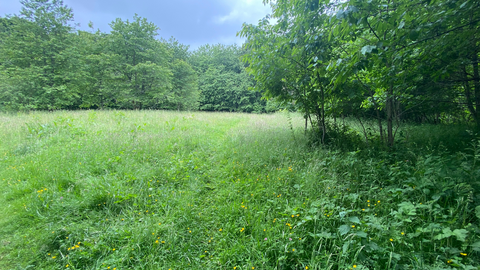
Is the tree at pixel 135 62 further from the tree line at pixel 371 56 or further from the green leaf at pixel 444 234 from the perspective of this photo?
the green leaf at pixel 444 234

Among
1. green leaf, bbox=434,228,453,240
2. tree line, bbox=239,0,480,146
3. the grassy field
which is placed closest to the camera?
green leaf, bbox=434,228,453,240

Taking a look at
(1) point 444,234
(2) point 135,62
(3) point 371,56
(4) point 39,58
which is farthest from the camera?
(2) point 135,62

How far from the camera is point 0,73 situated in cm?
1090

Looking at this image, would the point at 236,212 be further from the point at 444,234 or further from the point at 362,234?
the point at 444,234

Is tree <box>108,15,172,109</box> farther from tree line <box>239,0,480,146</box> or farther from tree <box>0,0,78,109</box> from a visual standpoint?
tree line <box>239,0,480,146</box>

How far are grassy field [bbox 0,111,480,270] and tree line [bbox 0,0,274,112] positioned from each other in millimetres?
5741

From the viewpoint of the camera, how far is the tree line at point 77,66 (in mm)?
11531

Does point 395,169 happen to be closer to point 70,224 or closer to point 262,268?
point 262,268

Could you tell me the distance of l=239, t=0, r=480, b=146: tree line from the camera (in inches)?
109

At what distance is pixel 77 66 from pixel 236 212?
17265mm

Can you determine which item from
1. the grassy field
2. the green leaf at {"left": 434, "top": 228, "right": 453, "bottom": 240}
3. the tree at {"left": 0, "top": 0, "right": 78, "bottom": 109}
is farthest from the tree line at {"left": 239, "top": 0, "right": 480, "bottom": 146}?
the tree at {"left": 0, "top": 0, "right": 78, "bottom": 109}

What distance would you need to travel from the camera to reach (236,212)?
2.60 metres

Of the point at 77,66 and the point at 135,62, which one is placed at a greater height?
the point at 135,62

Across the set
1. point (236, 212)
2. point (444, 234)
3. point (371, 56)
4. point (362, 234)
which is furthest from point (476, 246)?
point (371, 56)
